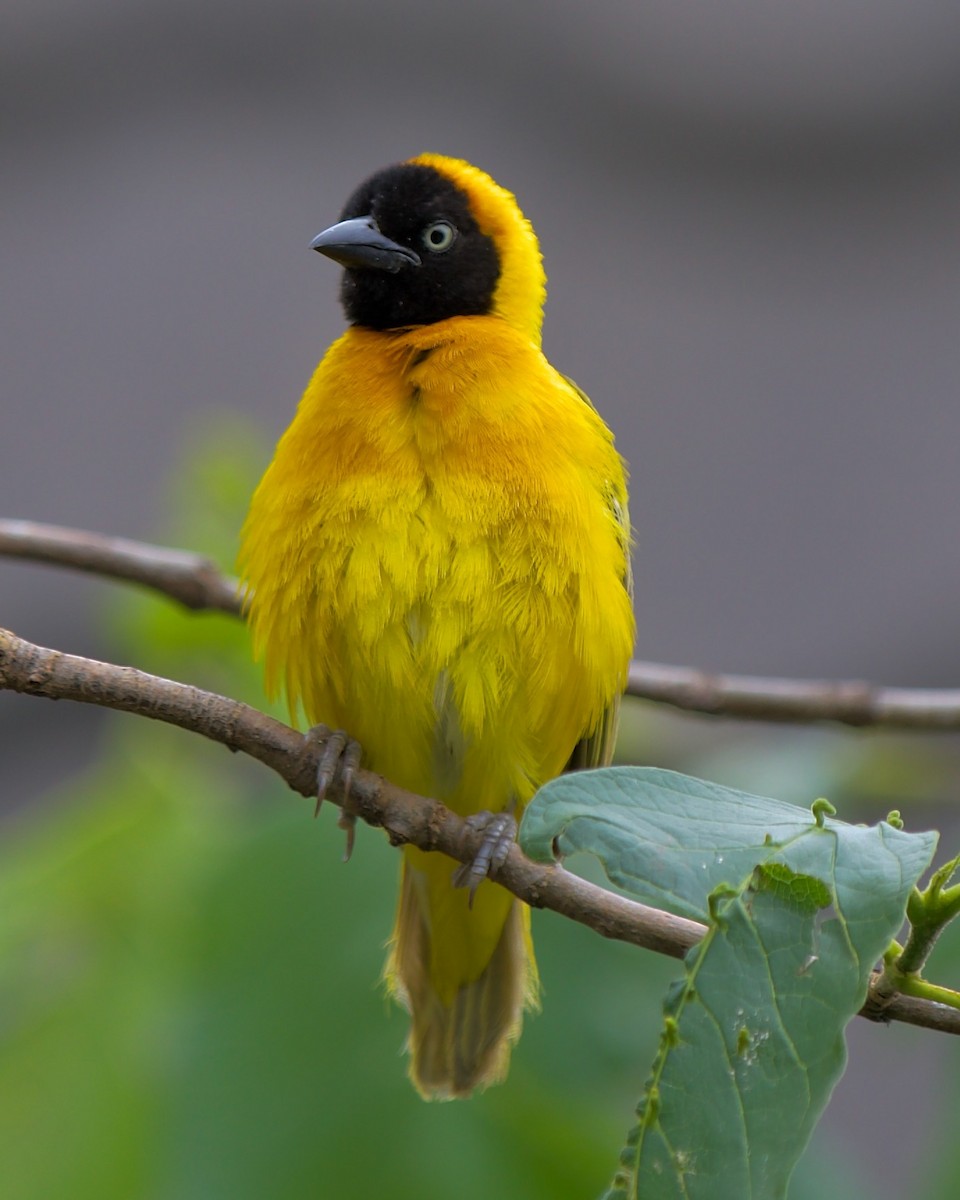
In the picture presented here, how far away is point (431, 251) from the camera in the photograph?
11.6 feet

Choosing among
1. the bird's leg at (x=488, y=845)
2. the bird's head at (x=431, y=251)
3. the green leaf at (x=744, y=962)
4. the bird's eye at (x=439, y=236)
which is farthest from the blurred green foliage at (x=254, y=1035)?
the bird's eye at (x=439, y=236)

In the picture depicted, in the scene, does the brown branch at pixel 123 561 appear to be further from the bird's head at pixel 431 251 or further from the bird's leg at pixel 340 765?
the bird's head at pixel 431 251

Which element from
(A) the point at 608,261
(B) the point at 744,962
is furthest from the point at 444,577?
(A) the point at 608,261

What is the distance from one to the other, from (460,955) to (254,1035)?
3.34ft

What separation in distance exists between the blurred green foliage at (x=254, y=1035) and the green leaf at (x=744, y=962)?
107 cm

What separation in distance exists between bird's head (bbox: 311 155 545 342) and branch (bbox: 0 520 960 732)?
0.73 metres

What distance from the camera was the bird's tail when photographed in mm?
3350

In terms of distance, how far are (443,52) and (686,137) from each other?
1.12m

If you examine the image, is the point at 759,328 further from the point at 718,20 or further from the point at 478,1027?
the point at 478,1027

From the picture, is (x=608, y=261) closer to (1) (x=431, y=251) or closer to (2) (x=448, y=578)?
(1) (x=431, y=251)

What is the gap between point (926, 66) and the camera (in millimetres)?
6488

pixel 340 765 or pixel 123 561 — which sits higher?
pixel 123 561

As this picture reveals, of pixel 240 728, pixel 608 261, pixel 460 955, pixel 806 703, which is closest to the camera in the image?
pixel 240 728

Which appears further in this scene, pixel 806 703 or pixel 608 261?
pixel 608 261
